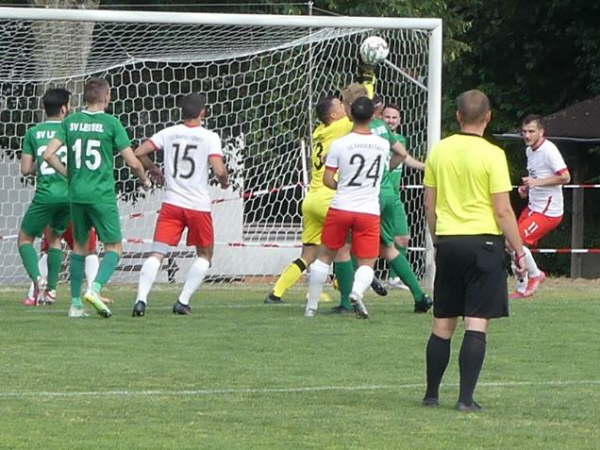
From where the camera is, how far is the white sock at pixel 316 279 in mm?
14164

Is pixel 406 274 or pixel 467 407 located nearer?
pixel 467 407

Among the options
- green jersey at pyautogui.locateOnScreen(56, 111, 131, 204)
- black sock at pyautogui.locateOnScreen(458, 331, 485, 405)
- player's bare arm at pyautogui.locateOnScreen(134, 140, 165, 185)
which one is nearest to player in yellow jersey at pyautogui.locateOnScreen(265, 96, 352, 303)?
player's bare arm at pyautogui.locateOnScreen(134, 140, 165, 185)

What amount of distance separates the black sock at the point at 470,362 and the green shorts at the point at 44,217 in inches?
274

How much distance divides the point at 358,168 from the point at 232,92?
826 centimetres

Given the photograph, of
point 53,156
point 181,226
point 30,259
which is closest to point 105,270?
point 181,226

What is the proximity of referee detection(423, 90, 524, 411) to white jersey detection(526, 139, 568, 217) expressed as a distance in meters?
8.20

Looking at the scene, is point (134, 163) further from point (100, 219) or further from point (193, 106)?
point (193, 106)

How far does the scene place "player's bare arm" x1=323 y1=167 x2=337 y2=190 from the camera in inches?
535

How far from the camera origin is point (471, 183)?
9.16 meters

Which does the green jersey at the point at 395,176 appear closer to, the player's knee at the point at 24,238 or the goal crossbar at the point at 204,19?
the goal crossbar at the point at 204,19

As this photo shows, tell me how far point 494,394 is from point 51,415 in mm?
2670

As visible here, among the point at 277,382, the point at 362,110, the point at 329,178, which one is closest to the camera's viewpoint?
the point at 277,382

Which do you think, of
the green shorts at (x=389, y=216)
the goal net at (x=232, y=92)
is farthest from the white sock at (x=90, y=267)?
the goal net at (x=232, y=92)

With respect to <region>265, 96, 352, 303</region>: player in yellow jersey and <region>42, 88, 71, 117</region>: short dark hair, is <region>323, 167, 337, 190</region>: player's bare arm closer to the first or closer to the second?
<region>265, 96, 352, 303</region>: player in yellow jersey
